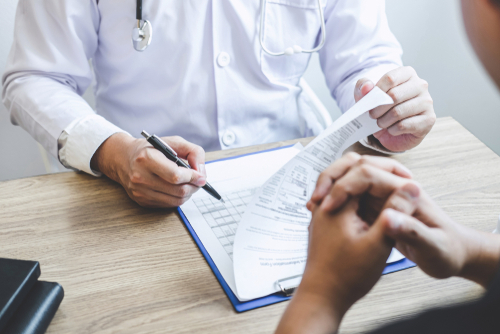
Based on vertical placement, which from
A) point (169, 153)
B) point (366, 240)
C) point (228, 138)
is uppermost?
point (366, 240)

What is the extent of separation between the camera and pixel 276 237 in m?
0.57

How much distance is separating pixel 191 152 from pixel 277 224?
0.70ft

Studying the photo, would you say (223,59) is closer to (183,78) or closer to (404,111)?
(183,78)

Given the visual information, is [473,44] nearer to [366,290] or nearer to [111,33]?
[366,290]

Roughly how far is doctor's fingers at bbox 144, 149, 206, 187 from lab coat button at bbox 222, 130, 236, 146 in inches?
13.5

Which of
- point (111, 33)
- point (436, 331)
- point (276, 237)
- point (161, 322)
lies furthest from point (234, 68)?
point (436, 331)

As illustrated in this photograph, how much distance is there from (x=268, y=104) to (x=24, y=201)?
605 mm

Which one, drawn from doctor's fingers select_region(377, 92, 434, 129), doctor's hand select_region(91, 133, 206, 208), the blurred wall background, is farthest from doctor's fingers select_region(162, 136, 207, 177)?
the blurred wall background

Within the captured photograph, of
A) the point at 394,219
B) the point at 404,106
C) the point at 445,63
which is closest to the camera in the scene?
the point at 394,219

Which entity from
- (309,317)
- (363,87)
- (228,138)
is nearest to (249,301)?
(309,317)

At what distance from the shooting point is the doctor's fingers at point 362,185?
38 cm

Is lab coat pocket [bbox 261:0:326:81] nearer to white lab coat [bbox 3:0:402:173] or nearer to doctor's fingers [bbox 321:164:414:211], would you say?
white lab coat [bbox 3:0:402:173]

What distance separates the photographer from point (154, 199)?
63cm

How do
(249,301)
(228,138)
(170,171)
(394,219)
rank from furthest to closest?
1. (228,138)
2. (170,171)
3. (249,301)
4. (394,219)
